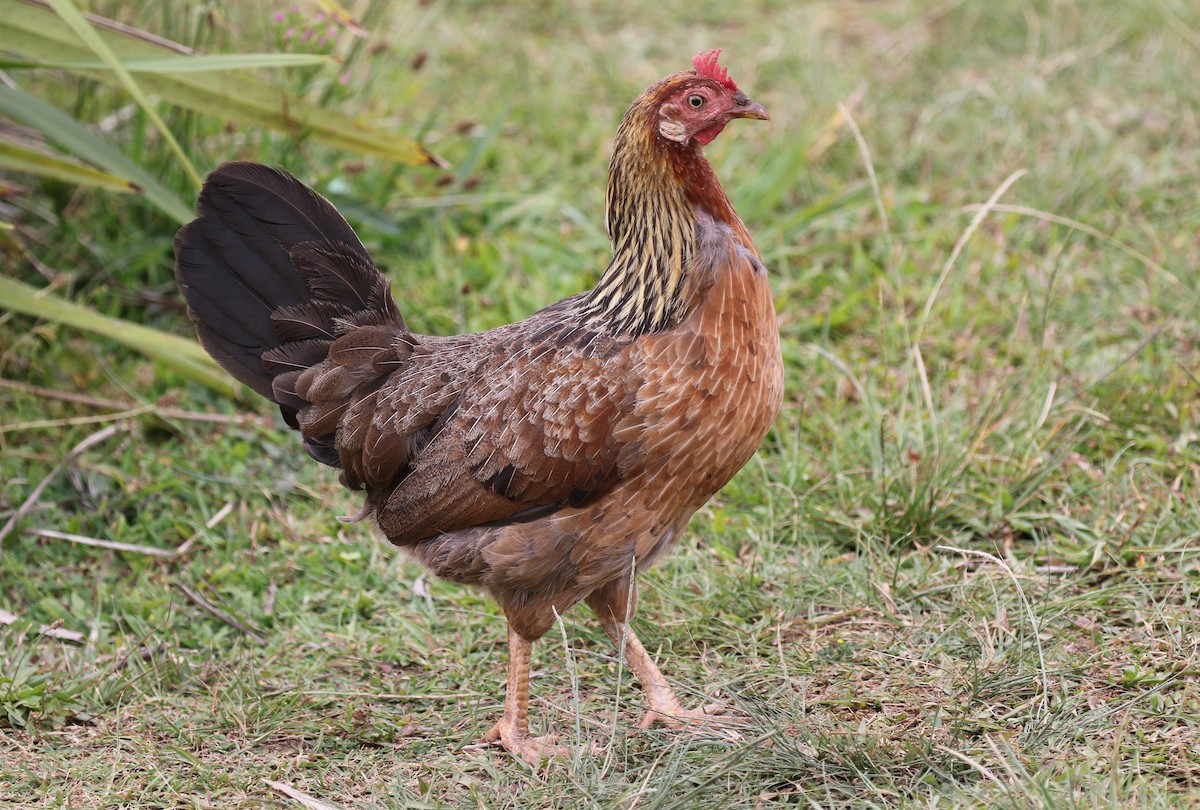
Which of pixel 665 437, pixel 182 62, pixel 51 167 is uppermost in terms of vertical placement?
pixel 182 62

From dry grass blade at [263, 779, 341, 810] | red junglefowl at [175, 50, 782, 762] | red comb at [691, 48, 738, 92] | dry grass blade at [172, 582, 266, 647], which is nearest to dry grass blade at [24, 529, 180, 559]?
dry grass blade at [172, 582, 266, 647]

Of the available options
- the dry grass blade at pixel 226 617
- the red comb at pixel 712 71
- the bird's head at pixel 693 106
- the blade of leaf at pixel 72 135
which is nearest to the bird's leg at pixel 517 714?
the dry grass blade at pixel 226 617

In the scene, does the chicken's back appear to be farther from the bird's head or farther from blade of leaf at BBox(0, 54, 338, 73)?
blade of leaf at BBox(0, 54, 338, 73)

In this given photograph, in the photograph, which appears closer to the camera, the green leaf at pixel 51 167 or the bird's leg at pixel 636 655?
the bird's leg at pixel 636 655

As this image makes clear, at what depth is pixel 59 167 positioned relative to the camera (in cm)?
451

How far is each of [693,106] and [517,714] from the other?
179cm

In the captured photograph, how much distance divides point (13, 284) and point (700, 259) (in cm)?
273

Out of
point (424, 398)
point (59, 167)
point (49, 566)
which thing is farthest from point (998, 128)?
point (49, 566)

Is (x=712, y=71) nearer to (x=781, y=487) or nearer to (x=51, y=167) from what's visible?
(x=781, y=487)

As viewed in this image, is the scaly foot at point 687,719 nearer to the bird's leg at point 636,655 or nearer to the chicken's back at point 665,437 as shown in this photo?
the bird's leg at point 636,655

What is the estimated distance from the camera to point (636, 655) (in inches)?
143

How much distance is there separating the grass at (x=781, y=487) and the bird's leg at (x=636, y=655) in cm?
9

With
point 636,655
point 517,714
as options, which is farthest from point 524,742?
point 636,655

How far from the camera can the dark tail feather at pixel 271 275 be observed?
3.68 meters
